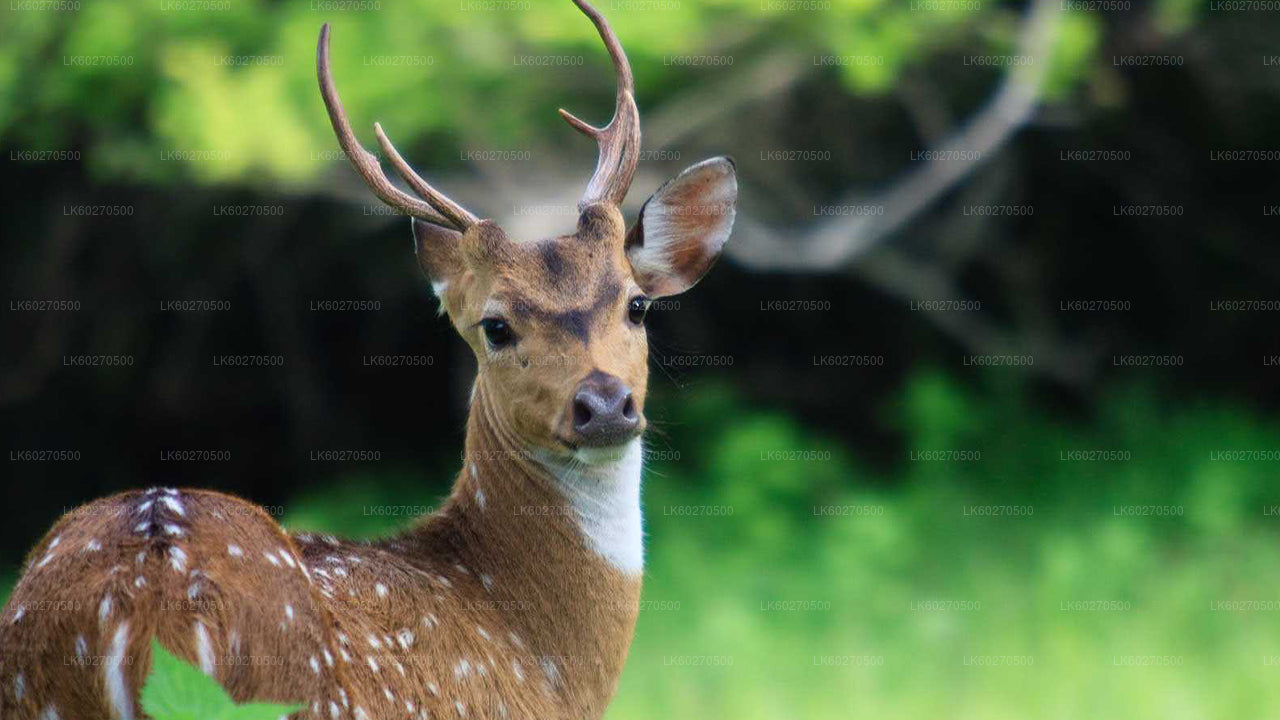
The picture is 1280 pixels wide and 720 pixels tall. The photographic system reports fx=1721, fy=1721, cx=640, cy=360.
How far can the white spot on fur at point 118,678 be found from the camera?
2.91 metres

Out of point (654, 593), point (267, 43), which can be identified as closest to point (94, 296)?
point (267, 43)

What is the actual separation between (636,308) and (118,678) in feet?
5.79

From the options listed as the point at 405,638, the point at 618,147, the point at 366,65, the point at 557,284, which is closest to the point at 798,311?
the point at 366,65

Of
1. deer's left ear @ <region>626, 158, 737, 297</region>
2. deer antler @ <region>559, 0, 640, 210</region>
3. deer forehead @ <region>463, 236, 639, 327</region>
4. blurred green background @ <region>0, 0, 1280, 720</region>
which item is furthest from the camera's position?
blurred green background @ <region>0, 0, 1280, 720</region>

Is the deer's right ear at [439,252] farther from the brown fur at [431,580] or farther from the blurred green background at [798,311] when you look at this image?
the blurred green background at [798,311]

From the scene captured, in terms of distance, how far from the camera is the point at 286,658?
3.07 metres

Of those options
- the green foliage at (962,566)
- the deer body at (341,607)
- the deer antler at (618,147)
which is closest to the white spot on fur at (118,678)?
the deer body at (341,607)

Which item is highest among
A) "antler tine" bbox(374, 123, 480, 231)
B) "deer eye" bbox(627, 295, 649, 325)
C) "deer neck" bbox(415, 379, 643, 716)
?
"antler tine" bbox(374, 123, 480, 231)

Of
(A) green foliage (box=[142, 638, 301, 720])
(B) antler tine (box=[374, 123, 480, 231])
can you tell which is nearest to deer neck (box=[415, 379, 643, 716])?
(B) antler tine (box=[374, 123, 480, 231])

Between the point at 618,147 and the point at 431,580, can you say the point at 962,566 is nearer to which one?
the point at 618,147

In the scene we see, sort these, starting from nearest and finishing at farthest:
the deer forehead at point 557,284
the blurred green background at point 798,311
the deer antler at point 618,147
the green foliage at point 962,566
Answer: the deer forehead at point 557,284 → the deer antler at point 618,147 → the green foliage at point 962,566 → the blurred green background at point 798,311

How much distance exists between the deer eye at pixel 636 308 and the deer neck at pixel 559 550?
330mm

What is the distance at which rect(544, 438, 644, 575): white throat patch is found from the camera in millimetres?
4203

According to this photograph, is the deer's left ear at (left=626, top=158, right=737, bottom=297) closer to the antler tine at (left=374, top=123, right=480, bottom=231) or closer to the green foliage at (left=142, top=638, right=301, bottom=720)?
the antler tine at (left=374, top=123, right=480, bottom=231)
